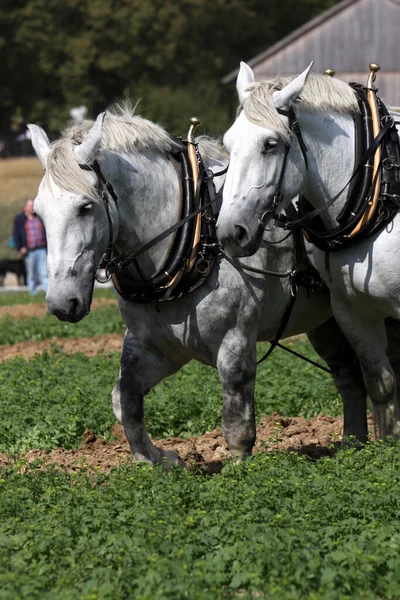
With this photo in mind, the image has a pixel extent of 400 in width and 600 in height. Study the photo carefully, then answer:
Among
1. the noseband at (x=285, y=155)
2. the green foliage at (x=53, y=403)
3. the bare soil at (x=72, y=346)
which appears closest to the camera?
the noseband at (x=285, y=155)

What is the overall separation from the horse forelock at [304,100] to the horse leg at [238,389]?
1.16 meters

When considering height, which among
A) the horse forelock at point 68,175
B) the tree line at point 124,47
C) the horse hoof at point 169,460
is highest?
the tree line at point 124,47

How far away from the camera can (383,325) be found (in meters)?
6.86

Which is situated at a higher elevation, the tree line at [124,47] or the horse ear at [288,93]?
the tree line at [124,47]

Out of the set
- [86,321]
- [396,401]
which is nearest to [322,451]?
[396,401]

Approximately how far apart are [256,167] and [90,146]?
834 mm

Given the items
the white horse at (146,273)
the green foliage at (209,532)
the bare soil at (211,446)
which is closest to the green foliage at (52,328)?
the bare soil at (211,446)

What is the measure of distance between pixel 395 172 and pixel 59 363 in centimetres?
547

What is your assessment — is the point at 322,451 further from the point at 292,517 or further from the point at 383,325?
the point at 292,517

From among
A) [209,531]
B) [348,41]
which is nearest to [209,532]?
[209,531]

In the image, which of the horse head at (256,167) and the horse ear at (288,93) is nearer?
the horse head at (256,167)

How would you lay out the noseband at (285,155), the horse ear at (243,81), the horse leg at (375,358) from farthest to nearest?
the horse leg at (375,358) → the horse ear at (243,81) → the noseband at (285,155)

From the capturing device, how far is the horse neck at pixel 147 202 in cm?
640

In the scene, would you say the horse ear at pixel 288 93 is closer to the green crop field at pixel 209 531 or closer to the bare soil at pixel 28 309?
the green crop field at pixel 209 531
